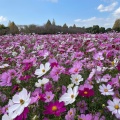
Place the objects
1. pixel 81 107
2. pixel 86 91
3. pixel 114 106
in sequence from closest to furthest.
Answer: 1. pixel 114 106
2. pixel 86 91
3. pixel 81 107

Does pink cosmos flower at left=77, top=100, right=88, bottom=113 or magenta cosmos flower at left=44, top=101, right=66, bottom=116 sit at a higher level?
magenta cosmos flower at left=44, top=101, right=66, bottom=116

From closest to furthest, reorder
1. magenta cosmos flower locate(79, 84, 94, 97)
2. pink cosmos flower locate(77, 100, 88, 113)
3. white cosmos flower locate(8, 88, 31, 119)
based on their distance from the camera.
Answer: white cosmos flower locate(8, 88, 31, 119) → magenta cosmos flower locate(79, 84, 94, 97) → pink cosmos flower locate(77, 100, 88, 113)

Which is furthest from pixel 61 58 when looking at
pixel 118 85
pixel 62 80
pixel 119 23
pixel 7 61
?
pixel 119 23

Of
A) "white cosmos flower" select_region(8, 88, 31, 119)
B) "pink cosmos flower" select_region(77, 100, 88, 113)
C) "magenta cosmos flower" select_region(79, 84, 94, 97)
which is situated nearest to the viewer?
"white cosmos flower" select_region(8, 88, 31, 119)

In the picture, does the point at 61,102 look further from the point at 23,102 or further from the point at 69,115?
the point at 23,102

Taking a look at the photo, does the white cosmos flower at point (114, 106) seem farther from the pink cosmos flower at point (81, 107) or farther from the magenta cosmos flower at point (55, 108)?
the pink cosmos flower at point (81, 107)

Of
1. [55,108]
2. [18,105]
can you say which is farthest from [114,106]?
[18,105]

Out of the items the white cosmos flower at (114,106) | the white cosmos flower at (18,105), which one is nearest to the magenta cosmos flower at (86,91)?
the white cosmos flower at (114,106)

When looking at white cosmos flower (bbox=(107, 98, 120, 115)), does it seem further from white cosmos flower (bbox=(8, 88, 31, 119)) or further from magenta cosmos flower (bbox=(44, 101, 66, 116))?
white cosmos flower (bbox=(8, 88, 31, 119))

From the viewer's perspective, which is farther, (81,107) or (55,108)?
(81,107)

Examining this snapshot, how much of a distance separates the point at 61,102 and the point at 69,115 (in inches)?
2.9

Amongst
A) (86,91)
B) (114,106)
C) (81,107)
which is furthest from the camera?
(81,107)

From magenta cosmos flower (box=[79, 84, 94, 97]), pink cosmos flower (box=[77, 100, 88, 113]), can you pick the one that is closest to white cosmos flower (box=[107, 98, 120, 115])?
magenta cosmos flower (box=[79, 84, 94, 97])

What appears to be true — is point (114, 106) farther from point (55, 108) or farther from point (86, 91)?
point (55, 108)
